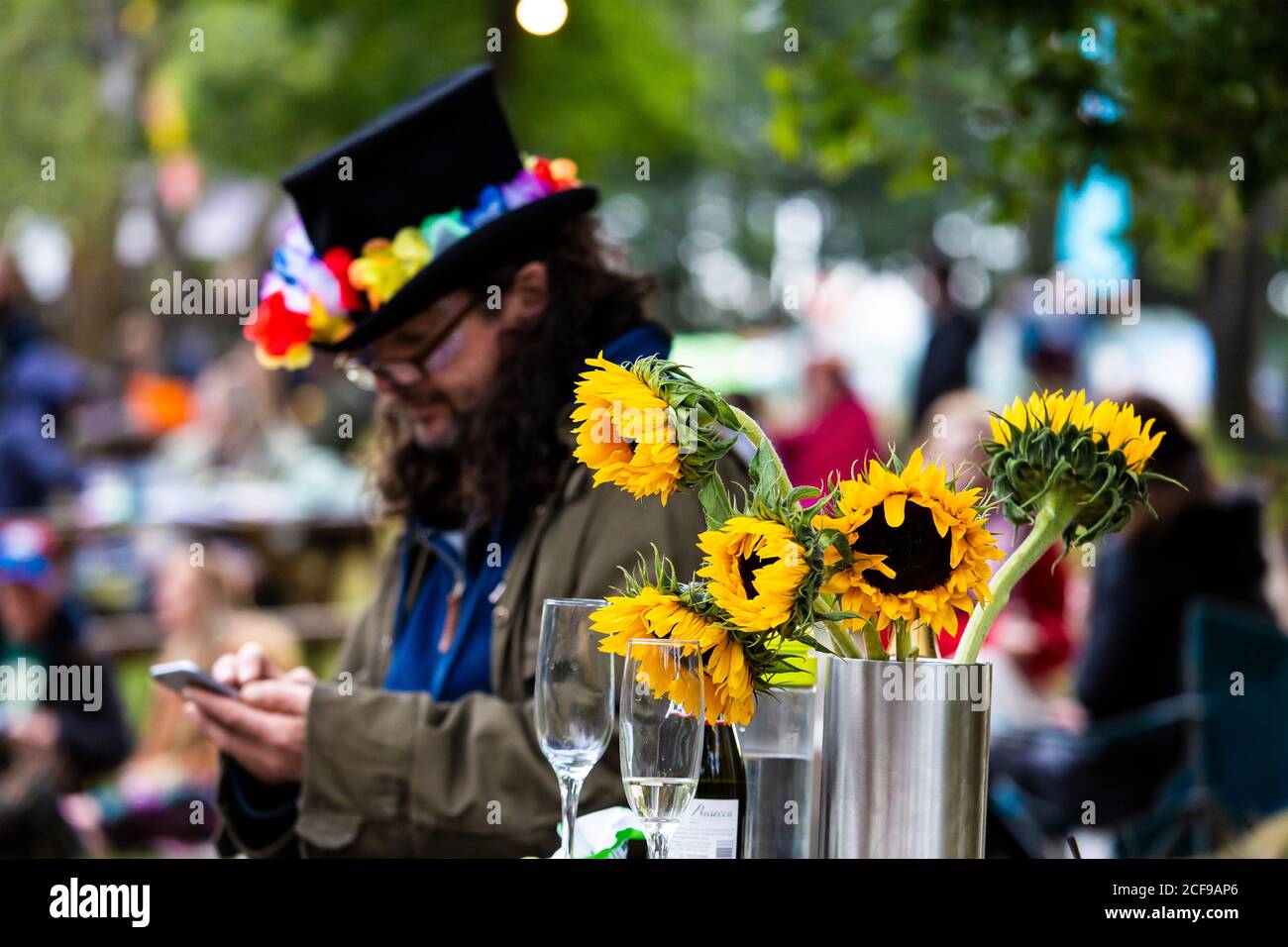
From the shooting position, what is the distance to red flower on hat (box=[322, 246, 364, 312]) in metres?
2.92

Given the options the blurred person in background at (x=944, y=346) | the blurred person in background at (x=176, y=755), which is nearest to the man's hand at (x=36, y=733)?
the blurred person in background at (x=176, y=755)

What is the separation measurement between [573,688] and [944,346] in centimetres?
955

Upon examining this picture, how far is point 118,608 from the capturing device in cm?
895

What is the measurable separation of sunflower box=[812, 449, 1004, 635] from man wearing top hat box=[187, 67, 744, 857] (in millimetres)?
949

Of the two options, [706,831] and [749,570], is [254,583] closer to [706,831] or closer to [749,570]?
[706,831]

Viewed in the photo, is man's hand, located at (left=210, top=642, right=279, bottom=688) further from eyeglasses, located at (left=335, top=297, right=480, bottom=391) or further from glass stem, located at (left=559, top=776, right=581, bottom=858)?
glass stem, located at (left=559, top=776, right=581, bottom=858)

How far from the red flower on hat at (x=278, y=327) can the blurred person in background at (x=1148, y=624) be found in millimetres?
3068

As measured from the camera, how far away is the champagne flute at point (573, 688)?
187cm

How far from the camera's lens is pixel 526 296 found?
2.95 m

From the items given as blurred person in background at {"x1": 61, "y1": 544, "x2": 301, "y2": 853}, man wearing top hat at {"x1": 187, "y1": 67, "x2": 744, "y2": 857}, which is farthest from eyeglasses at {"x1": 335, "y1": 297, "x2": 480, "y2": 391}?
blurred person in background at {"x1": 61, "y1": 544, "x2": 301, "y2": 853}

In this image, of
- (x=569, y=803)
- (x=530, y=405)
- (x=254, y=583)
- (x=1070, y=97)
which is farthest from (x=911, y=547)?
(x=254, y=583)

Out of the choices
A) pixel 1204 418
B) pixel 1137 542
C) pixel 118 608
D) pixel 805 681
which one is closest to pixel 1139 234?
pixel 1137 542

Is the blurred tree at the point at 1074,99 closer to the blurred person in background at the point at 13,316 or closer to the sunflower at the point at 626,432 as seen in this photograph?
the sunflower at the point at 626,432
